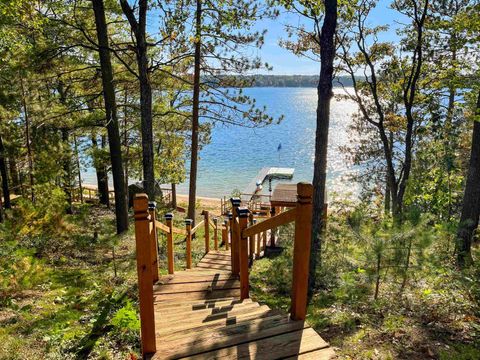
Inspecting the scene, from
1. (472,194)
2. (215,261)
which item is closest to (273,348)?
(215,261)

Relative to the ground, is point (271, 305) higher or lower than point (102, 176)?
higher

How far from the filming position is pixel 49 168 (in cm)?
1032

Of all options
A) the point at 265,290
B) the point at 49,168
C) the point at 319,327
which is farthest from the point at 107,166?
the point at 319,327

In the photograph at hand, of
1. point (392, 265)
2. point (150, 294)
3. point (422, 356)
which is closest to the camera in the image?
point (150, 294)

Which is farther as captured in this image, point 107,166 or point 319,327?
point 107,166

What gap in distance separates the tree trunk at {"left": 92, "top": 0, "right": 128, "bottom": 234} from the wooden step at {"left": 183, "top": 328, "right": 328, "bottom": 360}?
769 centimetres

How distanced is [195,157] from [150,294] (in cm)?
908

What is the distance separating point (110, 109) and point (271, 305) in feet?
22.1

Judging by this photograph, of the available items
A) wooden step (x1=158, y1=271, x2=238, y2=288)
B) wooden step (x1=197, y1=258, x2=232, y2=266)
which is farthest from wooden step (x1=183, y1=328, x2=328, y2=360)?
wooden step (x1=197, y1=258, x2=232, y2=266)

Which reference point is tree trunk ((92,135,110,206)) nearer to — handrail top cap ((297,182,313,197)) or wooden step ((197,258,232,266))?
wooden step ((197,258,232,266))

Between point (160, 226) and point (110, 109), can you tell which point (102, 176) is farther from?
point (160, 226)

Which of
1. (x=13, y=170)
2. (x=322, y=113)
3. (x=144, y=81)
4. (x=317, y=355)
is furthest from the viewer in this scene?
(x=13, y=170)

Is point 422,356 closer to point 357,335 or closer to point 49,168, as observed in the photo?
point 357,335

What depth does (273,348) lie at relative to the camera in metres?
2.41
